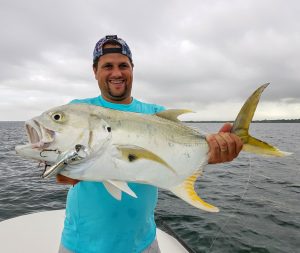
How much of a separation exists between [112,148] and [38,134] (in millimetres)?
635

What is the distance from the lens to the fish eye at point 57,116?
274 cm

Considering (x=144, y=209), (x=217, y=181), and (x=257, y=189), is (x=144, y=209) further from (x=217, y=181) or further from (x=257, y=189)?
(x=217, y=181)

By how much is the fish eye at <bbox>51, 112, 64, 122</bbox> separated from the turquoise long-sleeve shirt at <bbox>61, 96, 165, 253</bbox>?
113cm

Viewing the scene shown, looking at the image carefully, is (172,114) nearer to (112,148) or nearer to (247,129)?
(247,129)

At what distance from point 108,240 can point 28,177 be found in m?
15.2

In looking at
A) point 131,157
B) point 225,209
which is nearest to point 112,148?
point 131,157

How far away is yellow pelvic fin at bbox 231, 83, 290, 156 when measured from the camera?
3221mm

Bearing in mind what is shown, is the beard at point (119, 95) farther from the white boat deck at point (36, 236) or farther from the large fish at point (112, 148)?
the white boat deck at point (36, 236)

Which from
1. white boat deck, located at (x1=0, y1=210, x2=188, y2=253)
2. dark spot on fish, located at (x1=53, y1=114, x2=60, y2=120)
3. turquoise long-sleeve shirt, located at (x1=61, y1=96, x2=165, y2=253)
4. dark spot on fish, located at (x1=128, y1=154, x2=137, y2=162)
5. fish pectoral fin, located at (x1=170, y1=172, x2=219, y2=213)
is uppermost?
dark spot on fish, located at (x1=53, y1=114, x2=60, y2=120)

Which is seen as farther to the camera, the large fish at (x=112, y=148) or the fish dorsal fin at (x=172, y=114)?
the fish dorsal fin at (x=172, y=114)

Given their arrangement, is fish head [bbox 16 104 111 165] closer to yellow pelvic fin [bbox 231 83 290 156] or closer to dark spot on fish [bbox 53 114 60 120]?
dark spot on fish [bbox 53 114 60 120]

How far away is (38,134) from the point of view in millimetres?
2676

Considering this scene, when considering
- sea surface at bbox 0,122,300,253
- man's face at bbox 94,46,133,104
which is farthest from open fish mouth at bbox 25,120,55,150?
sea surface at bbox 0,122,300,253

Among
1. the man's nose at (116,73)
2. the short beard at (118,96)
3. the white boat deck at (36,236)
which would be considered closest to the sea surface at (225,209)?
the white boat deck at (36,236)
